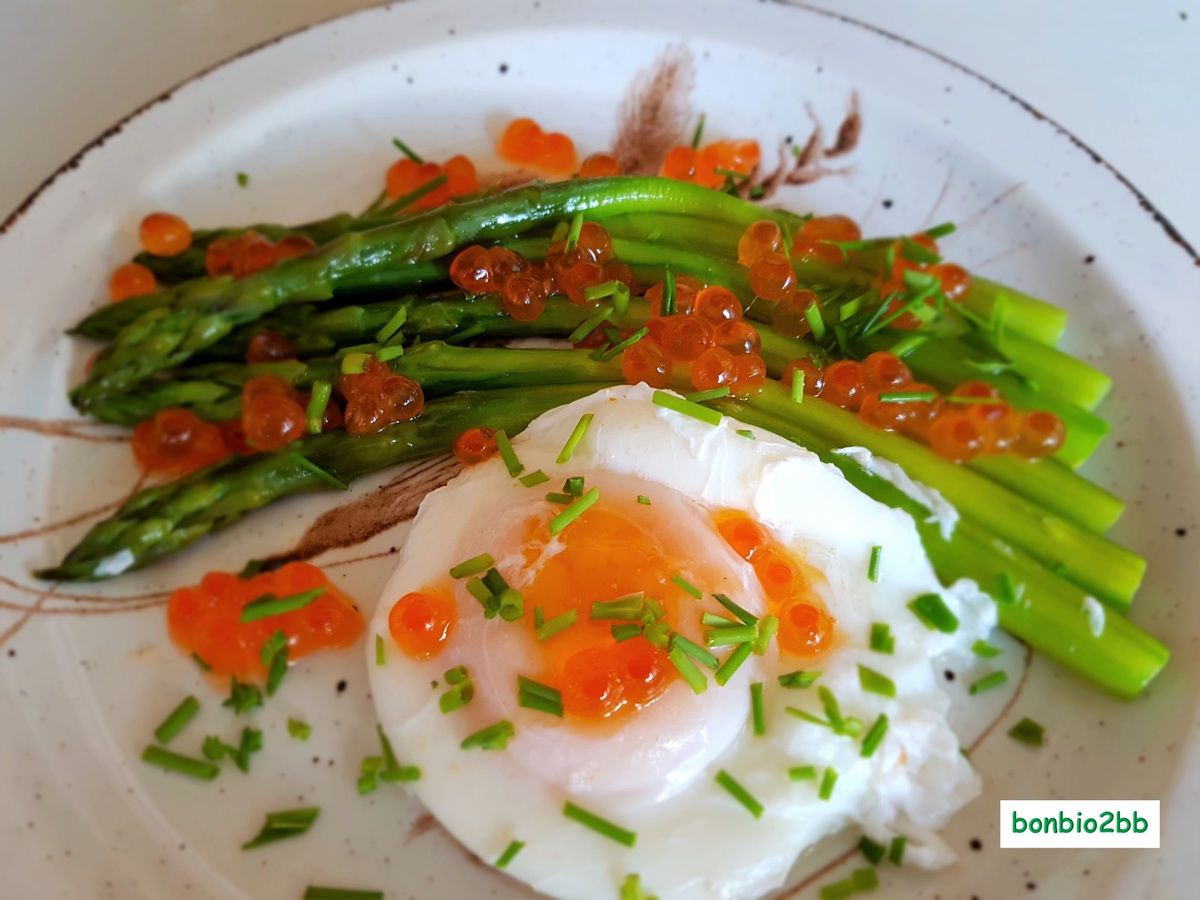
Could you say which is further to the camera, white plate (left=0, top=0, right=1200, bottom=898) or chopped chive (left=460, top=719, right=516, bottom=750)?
white plate (left=0, top=0, right=1200, bottom=898)

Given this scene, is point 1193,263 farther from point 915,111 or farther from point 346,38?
point 346,38

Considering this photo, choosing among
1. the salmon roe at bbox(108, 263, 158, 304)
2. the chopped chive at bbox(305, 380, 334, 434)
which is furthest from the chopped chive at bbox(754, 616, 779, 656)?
the salmon roe at bbox(108, 263, 158, 304)

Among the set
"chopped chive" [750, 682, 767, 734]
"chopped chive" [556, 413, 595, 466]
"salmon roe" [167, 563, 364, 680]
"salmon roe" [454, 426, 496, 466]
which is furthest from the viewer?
"salmon roe" [454, 426, 496, 466]

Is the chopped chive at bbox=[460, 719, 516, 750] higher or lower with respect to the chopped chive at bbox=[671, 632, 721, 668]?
lower

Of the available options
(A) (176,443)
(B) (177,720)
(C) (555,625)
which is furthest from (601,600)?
(A) (176,443)

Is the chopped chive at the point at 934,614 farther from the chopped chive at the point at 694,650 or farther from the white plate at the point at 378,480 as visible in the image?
the chopped chive at the point at 694,650

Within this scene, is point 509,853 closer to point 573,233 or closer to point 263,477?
point 263,477

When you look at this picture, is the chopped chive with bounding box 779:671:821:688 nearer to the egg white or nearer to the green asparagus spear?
the egg white
